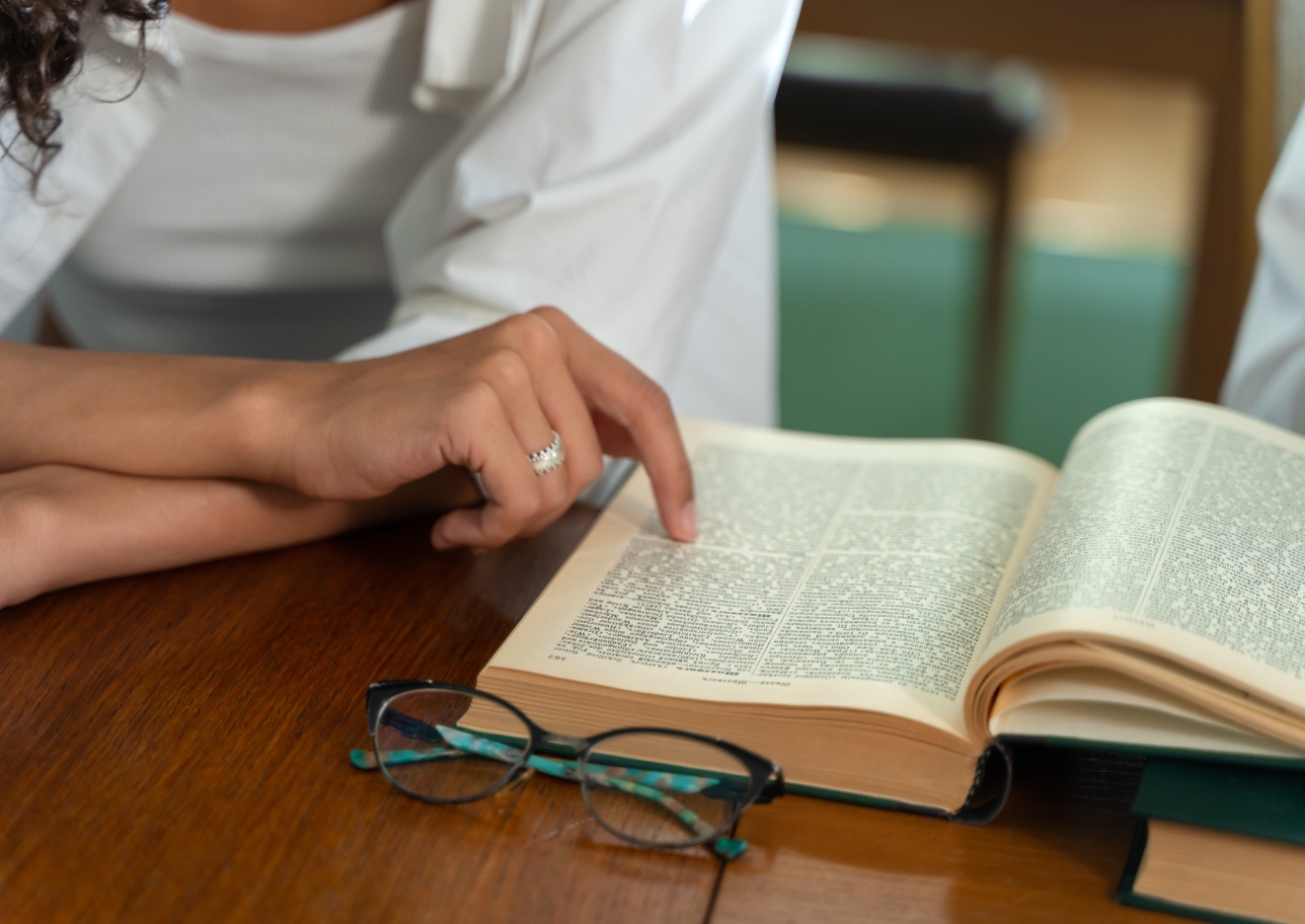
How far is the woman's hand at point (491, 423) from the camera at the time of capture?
0.51 metres

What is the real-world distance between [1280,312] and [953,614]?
36 centimetres

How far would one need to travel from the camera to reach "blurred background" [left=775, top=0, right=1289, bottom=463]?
1178 mm

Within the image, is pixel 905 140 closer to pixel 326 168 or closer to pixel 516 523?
pixel 326 168

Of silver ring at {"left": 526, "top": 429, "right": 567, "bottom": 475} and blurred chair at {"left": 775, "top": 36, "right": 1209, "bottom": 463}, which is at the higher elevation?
silver ring at {"left": 526, "top": 429, "right": 567, "bottom": 475}

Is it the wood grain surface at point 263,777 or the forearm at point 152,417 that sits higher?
the forearm at point 152,417

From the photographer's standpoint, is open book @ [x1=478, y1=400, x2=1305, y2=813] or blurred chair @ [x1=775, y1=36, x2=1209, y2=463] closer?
open book @ [x1=478, y1=400, x2=1305, y2=813]

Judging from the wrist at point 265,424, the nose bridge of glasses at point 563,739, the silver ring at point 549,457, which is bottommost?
the nose bridge of glasses at point 563,739

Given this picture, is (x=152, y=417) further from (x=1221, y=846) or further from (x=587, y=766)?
(x=1221, y=846)

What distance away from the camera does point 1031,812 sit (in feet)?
1.35

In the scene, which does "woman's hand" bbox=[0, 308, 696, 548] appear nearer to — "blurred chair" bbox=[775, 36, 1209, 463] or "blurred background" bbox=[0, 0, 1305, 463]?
"blurred background" bbox=[0, 0, 1305, 463]

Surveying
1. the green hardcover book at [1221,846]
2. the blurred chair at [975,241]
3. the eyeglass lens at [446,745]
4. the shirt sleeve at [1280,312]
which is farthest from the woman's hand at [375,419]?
the blurred chair at [975,241]

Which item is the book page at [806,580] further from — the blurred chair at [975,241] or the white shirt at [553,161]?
the blurred chair at [975,241]

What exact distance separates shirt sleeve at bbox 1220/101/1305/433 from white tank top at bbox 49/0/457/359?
56 cm

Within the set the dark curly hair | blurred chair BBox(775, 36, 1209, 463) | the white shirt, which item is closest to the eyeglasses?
the white shirt
